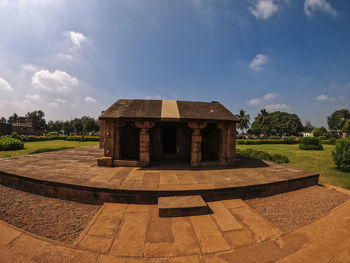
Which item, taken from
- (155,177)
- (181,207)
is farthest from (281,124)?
(181,207)

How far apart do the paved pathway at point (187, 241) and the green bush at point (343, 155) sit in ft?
27.8

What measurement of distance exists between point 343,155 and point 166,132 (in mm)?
12202

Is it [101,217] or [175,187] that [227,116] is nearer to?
[175,187]

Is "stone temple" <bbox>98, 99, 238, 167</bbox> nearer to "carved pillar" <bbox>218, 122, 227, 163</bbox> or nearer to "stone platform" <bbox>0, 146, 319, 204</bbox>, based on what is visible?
"carved pillar" <bbox>218, 122, 227, 163</bbox>

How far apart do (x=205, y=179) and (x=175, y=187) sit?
4.98 ft

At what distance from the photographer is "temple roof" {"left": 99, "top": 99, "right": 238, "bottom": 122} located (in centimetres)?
670

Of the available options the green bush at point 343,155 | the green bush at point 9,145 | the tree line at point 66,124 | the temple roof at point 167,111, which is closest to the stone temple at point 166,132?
the temple roof at point 167,111

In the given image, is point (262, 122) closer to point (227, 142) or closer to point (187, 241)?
point (227, 142)

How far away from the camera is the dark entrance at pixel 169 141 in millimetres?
9586

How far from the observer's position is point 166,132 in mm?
9609

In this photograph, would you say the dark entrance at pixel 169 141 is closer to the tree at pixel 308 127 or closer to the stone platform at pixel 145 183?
the stone platform at pixel 145 183

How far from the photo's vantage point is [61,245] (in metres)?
2.74

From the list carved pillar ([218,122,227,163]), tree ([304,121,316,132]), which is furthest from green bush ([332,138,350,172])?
tree ([304,121,316,132])

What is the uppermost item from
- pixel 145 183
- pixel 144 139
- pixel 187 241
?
pixel 144 139
